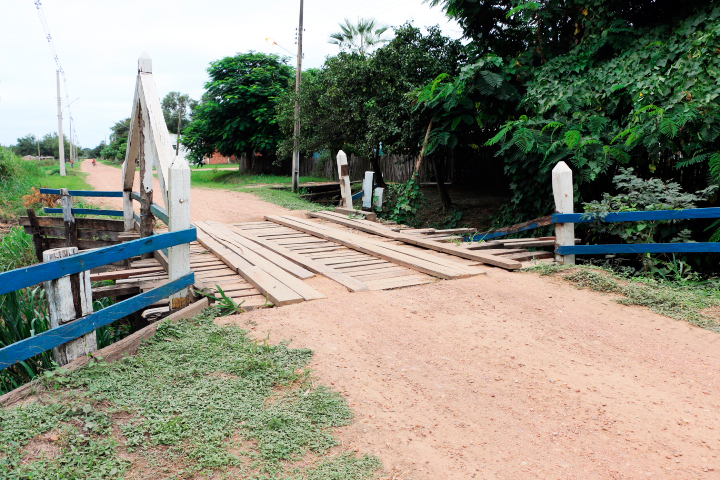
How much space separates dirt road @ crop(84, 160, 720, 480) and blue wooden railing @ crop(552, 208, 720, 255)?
129 cm

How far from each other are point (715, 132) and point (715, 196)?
90cm

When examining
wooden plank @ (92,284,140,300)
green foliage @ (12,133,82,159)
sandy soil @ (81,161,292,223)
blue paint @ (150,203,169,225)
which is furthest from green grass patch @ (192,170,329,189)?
green foliage @ (12,133,82,159)

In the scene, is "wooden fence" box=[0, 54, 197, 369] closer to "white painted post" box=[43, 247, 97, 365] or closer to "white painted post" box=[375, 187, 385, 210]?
"white painted post" box=[43, 247, 97, 365]

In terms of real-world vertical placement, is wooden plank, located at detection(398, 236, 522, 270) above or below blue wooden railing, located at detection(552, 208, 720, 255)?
below

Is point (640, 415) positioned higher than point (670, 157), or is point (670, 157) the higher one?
point (670, 157)

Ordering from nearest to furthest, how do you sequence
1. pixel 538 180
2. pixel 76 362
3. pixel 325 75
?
pixel 76 362, pixel 538 180, pixel 325 75

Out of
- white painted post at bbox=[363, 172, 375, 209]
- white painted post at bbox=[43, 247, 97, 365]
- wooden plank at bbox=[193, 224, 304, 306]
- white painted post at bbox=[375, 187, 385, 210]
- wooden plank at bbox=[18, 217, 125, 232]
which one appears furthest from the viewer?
white painted post at bbox=[375, 187, 385, 210]

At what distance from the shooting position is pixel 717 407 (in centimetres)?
311

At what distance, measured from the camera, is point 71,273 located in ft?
11.1

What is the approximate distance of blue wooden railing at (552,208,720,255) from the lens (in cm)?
566

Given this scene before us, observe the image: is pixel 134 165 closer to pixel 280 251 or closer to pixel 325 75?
pixel 280 251

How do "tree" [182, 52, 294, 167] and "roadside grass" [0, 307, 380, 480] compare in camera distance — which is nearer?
"roadside grass" [0, 307, 380, 480]

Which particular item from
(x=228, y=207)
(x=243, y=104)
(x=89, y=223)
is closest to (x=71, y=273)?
(x=89, y=223)

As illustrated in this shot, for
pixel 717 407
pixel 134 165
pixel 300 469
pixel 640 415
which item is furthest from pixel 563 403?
pixel 134 165
